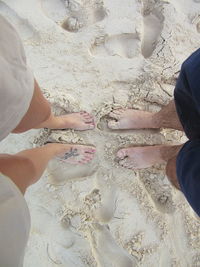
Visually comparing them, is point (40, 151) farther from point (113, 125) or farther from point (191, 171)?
point (191, 171)

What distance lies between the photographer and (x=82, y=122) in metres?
1.38

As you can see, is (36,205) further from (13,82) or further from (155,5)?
(155,5)

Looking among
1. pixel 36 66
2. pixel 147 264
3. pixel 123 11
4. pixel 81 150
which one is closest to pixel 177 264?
pixel 147 264

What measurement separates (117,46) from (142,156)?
1.58 ft

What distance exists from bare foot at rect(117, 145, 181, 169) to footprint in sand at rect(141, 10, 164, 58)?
415 mm

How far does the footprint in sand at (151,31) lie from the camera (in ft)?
5.07

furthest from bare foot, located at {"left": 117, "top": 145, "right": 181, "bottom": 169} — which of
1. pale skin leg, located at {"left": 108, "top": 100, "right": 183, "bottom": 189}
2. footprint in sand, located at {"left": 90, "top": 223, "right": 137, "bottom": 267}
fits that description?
footprint in sand, located at {"left": 90, "top": 223, "right": 137, "bottom": 267}

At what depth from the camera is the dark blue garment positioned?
87 cm

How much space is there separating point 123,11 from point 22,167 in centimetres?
87

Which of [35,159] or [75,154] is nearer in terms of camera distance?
[35,159]

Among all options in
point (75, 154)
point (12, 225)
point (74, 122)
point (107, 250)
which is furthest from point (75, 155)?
point (12, 225)

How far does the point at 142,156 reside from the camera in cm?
135

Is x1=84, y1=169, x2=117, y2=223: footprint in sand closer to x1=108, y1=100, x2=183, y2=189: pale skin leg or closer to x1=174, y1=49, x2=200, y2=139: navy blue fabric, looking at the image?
x1=108, y1=100, x2=183, y2=189: pale skin leg

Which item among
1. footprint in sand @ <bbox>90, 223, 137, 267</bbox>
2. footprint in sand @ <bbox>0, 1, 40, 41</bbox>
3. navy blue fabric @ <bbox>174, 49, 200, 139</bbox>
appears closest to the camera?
navy blue fabric @ <bbox>174, 49, 200, 139</bbox>
